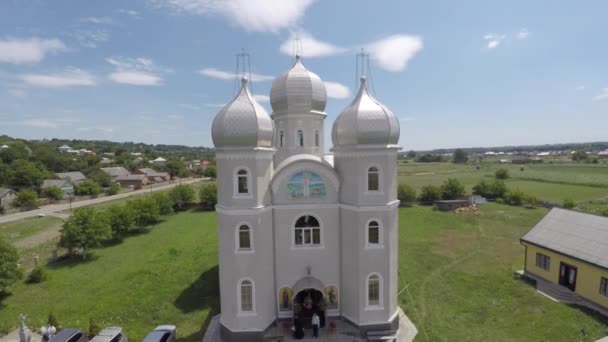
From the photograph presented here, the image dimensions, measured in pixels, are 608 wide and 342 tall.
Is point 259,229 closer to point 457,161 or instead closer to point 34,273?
point 34,273

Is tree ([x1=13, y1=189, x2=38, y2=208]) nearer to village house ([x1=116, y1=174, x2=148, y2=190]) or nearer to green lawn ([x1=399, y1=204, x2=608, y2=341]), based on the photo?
village house ([x1=116, y1=174, x2=148, y2=190])

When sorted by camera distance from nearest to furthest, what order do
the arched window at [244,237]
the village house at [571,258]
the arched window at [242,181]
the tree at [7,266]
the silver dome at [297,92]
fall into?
the arched window at [242,181] → the arched window at [244,237] → the village house at [571,258] → the silver dome at [297,92] → the tree at [7,266]

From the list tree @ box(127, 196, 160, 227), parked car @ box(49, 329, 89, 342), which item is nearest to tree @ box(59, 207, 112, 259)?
tree @ box(127, 196, 160, 227)

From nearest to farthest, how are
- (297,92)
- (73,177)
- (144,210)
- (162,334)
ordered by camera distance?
1. (162,334)
2. (297,92)
3. (144,210)
4. (73,177)

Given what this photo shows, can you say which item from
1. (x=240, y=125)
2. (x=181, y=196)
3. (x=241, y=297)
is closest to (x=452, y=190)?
(x=181, y=196)

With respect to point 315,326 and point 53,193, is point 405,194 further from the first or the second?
point 53,193

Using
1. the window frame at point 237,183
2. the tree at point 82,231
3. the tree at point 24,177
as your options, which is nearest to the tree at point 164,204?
the tree at point 82,231

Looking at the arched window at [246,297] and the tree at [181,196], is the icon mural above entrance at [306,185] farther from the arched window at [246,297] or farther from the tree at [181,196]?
the tree at [181,196]

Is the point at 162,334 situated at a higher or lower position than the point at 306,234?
lower
